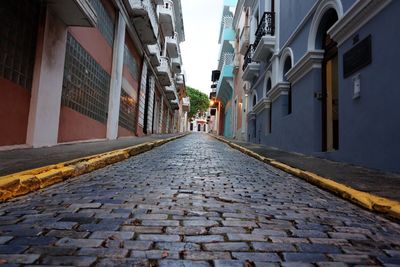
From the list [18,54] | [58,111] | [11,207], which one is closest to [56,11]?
[18,54]

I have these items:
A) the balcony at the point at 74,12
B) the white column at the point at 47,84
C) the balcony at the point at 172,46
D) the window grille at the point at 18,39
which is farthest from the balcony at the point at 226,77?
the window grille at the point at 18,39

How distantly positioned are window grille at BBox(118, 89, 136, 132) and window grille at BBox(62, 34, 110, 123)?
2.39 meters

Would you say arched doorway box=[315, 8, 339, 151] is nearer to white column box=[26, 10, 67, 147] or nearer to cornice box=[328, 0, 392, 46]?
cornice box=[328, 0, 392, 46]

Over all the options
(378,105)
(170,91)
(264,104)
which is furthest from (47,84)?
(170,91)

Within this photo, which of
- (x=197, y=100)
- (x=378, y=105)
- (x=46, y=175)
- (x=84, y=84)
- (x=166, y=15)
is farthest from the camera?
(x=197, y=100)

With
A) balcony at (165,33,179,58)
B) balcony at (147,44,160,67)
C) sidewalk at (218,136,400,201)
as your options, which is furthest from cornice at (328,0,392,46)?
balcony at (165,33,179,58)

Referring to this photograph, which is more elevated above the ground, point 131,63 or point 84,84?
point 131,63

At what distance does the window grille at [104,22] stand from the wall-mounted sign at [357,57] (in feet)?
25.3

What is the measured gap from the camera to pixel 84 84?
10602 millimetres

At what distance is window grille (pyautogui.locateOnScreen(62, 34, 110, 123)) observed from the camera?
934 centimetres

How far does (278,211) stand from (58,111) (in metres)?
6.74

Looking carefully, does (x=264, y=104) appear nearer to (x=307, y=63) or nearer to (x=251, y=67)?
(x=251, y=67)

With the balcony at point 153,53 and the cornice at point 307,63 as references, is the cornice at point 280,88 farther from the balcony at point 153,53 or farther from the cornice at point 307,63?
the balcony at point 153,53

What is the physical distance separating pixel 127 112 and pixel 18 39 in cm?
1004
